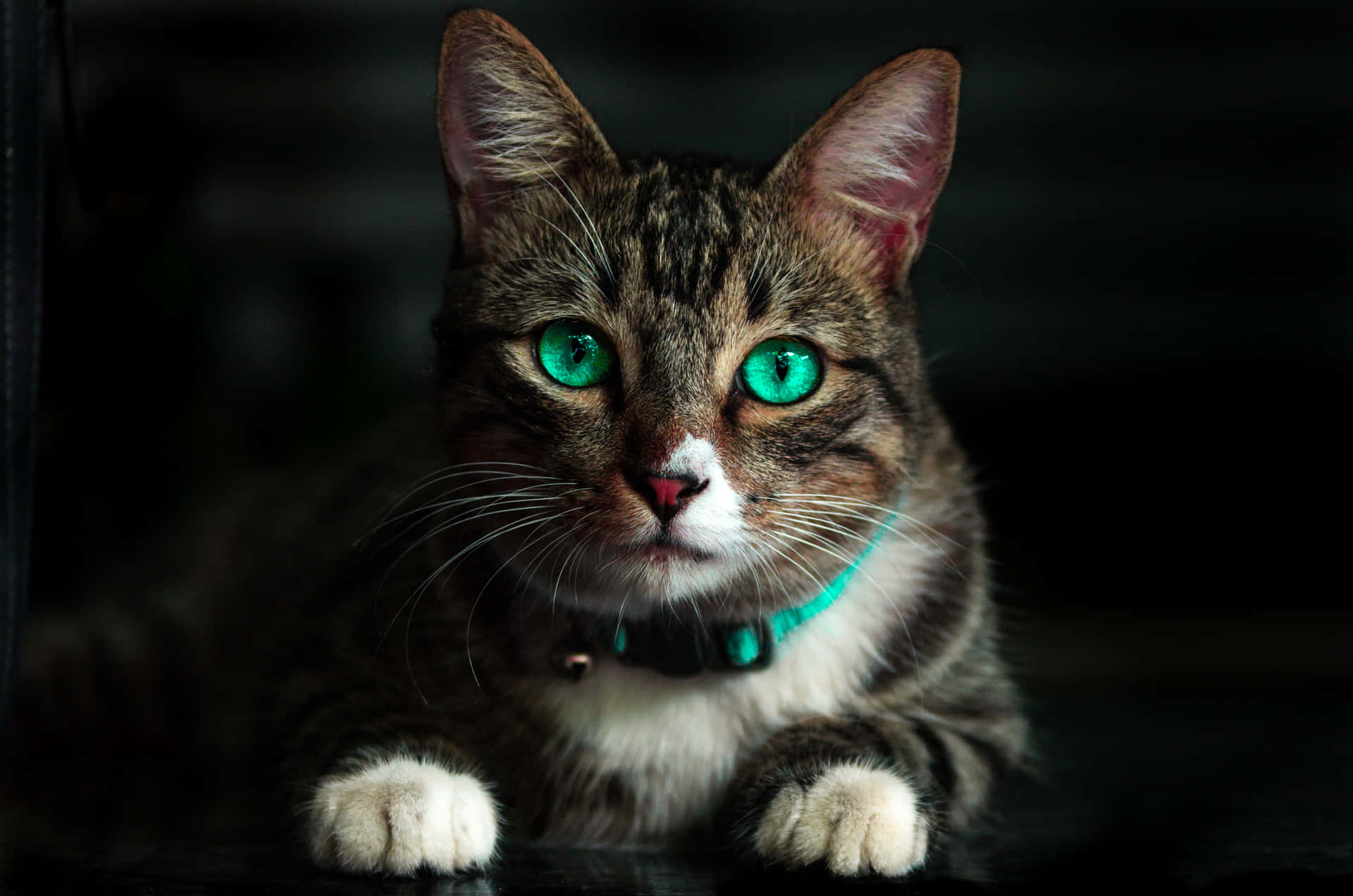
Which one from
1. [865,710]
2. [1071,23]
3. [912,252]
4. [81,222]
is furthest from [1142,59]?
[81,222]

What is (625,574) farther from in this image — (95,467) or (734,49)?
(734,49)

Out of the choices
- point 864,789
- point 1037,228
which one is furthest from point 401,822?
point 1037,228

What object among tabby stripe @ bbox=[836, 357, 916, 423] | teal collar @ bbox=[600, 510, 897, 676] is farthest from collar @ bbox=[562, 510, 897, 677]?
tabby stripe @ bbox=[836, 357, 916, 423]

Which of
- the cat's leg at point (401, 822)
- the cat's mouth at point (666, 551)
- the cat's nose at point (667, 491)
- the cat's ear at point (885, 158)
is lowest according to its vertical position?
the cat's leg at point (401, 822)

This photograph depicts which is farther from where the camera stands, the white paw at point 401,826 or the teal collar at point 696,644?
the teal collar at point 696,644

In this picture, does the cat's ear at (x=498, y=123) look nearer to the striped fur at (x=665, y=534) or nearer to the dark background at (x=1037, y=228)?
the striped fur at (x=665, y=534)

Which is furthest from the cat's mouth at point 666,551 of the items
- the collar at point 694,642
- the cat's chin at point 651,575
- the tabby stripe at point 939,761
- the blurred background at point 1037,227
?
the blurred background at point 1037,227

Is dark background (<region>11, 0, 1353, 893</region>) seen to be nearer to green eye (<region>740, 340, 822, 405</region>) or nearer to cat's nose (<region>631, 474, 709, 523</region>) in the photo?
green eye (<region>740, 340, 822, 405</region>)

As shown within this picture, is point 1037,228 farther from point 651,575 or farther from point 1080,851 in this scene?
point 651,575
